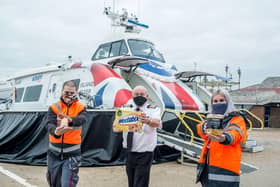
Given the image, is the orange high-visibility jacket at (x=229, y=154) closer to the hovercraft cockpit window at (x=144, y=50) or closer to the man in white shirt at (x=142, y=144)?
the man in white shirt at (x=142, y=144)

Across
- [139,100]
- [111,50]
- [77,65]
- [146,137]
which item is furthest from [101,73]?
[146,137]

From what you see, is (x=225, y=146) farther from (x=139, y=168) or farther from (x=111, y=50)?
(x=111, y=50)

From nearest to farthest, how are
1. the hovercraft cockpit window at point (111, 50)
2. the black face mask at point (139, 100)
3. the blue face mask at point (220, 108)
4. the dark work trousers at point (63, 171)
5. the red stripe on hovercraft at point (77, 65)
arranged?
the blue face mask at point (220, 108), the dark work trousers at point (63, 171), the black face mask at point (139, 100), the red stripe on hovercraft at point (77, 65), the hovercraft cockpit window at point (111, 50)

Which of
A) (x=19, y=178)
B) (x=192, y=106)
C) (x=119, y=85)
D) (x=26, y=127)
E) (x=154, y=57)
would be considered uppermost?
(x=154, y=57)

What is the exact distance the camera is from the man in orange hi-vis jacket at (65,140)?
301cm

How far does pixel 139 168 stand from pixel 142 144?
0.26 metres

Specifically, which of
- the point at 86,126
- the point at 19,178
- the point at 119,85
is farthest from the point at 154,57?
the point at 19,178

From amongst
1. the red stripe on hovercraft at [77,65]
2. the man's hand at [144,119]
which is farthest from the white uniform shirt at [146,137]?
the red stripe on hovercraft at [77,65]

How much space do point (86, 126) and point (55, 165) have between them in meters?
3.26

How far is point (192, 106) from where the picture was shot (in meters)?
8.18

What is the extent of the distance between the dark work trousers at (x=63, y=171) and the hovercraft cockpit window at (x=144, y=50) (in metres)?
6.13

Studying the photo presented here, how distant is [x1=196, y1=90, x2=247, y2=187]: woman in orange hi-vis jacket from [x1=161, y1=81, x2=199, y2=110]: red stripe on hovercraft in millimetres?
5091

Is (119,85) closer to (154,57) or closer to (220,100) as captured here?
(154,57)

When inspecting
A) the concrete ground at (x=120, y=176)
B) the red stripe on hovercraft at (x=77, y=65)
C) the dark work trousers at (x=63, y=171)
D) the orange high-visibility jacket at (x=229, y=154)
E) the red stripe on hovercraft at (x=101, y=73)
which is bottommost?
the concrete ground at (x=120, y=176)
